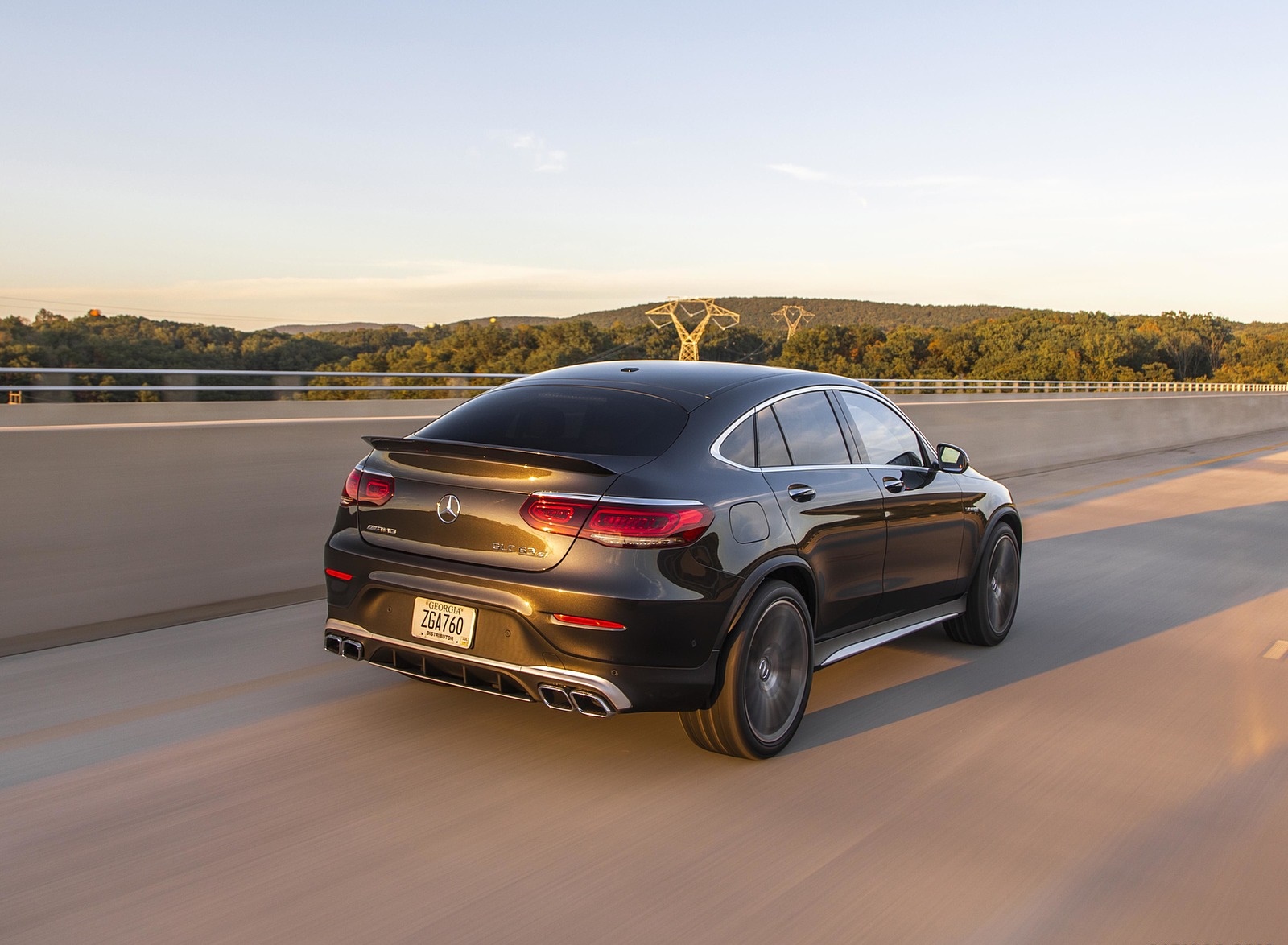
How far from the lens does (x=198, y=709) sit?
5.38 metres

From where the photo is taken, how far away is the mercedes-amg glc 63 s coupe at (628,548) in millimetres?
4551

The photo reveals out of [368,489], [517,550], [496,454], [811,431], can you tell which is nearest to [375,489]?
[368,489]

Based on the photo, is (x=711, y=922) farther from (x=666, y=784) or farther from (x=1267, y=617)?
(x=1267, y=617)

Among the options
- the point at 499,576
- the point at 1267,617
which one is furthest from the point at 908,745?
the point at 1267,617

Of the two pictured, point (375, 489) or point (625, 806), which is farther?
point (375, 489)

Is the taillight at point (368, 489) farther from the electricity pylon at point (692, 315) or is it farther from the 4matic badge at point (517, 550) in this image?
the electricity pylon at point (692, 315)

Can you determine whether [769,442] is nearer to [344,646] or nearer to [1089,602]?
[344,646]

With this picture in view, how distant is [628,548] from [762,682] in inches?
36.0

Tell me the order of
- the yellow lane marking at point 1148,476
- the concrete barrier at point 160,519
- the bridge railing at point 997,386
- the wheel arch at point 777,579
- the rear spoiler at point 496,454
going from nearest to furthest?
1. the rear spoiler at point 496,454
2. the wheel arch at point 777,579
3. the concrete barrier at point 160,519
4. the yellow lane marking at point 1148,476
5. the bridge railing at point 997,386

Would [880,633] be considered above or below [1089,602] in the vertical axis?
above

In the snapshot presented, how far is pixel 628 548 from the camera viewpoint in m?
4.54

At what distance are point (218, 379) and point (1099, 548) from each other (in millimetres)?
20005

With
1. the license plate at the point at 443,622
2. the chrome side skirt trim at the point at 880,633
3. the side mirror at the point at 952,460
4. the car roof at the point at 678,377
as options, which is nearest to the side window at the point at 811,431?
the car roof at the point at 678,377

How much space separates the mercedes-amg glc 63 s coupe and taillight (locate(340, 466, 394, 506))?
0.01 metres
